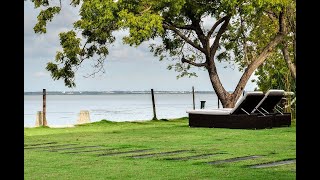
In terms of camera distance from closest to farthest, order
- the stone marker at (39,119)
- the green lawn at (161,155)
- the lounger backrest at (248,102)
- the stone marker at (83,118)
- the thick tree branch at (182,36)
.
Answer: the green lawn at (161,155) → the lounger backrest at (248,102) → the stone marker at (39,119) → the stone marker at (83,118) → the thick tree branch at (182,36)

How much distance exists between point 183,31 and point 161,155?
39.2 feet

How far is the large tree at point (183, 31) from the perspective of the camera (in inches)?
655

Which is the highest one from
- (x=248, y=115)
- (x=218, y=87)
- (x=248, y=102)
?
(x=218, y=87)

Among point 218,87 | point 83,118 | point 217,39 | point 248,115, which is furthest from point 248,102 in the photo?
point 83,118

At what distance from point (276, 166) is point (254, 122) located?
261 inches

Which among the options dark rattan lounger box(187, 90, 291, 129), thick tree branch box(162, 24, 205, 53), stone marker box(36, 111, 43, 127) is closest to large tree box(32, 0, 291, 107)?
thick tree branch box(162, 24, 205, 53)

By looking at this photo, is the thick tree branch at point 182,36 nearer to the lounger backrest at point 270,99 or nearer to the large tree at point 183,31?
the large tree at point 183,31

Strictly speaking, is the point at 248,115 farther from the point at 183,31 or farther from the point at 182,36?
the point at 183,31

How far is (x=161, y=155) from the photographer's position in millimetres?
8094

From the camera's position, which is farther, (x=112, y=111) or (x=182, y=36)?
(x=112, y=111)

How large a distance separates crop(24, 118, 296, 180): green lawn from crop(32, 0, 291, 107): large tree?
523 cm

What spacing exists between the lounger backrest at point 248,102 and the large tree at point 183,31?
3.89 metres

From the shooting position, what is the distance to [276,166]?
6762 mm

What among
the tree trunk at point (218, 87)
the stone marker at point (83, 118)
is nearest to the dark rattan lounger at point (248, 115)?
the tree trunk at point (218, 87)
